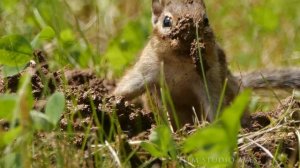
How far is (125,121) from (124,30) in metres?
2.48

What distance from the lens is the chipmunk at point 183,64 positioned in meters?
4.13

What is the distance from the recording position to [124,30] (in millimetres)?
6312

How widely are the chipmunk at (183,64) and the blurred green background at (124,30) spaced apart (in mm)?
378

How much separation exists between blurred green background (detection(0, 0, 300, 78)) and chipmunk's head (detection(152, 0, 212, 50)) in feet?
2.17

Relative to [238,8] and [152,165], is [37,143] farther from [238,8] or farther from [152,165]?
[238,8]

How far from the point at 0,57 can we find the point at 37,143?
67cm

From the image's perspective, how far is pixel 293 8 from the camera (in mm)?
7352

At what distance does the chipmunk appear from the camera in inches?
163

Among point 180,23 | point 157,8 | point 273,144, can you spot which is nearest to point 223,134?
point 273,144

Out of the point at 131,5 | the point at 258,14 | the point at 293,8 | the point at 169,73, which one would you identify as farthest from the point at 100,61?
the point at 293,8

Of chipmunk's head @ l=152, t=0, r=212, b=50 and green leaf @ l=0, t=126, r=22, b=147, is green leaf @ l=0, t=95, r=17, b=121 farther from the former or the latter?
chipmunk's head @ l=152, t=0, r=212, b=50

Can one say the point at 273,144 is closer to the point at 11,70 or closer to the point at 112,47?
the point at 11,70

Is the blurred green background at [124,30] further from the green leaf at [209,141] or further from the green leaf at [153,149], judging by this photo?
the green leaf at [209,141]

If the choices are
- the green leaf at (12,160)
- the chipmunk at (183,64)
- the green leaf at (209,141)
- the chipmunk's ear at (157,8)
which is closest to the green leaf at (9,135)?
the green leaf at (12,160)
